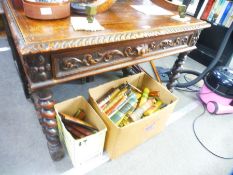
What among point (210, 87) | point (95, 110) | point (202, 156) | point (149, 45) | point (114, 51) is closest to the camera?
point (114, 51)

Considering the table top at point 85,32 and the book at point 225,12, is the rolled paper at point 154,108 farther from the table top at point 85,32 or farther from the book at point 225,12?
the book at point 225,12

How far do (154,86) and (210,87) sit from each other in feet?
1.63

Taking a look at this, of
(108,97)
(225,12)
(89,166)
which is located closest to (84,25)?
(108,97)

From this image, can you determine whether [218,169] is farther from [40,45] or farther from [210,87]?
[40,45]

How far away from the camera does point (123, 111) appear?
1.10 meters

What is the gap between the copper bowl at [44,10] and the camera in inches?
26.3

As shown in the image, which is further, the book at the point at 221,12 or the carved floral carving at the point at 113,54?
the book at the point at 221,12

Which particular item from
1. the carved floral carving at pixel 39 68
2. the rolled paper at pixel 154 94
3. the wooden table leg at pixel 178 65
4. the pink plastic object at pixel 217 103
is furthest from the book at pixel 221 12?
the carved floral carving at pixel 39 68

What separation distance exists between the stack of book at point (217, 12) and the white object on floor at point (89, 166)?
1.76 m

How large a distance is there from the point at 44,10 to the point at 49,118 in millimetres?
442

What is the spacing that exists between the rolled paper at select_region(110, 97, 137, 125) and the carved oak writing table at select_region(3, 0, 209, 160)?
0.32 metres

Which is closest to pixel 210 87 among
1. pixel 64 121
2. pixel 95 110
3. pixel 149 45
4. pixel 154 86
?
pixel 154 86

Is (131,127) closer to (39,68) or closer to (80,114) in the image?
(80,114)

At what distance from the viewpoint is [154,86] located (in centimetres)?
128
